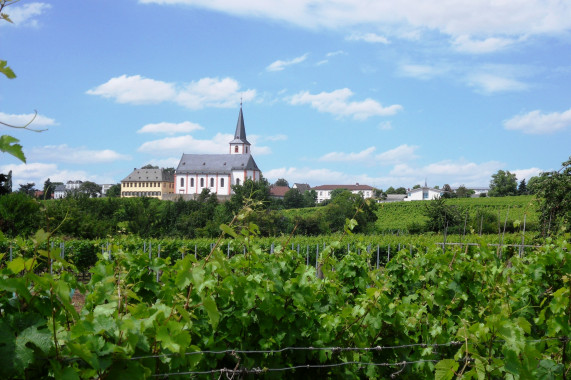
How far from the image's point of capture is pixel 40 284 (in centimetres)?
163

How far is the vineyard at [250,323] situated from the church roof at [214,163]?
327 feet

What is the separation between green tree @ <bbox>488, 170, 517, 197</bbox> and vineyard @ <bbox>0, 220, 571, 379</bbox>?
2808 inches

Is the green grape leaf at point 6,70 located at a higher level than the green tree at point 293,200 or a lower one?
lower

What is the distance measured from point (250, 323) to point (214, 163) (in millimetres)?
104537

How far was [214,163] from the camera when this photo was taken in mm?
105812

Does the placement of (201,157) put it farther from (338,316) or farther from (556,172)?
(338,316)

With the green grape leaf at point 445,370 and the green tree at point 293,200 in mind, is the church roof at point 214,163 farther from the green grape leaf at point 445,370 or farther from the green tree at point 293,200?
the green grape leaf at point 445,370

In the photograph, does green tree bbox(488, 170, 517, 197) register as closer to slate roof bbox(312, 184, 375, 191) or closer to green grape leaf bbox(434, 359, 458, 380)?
slate roof bbox(312, 184, 375, 191)

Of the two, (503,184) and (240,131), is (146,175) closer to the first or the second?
(240,131)

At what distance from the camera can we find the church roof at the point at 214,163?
4085 inches

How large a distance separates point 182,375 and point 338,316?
3.48 feet

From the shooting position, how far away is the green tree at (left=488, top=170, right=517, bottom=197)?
236ft

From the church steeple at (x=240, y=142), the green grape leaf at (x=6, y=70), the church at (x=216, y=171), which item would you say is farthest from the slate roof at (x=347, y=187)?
the green grape leaf at (x=6, y=70)

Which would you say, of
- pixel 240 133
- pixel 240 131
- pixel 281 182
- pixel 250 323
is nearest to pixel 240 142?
pixel 240 133
